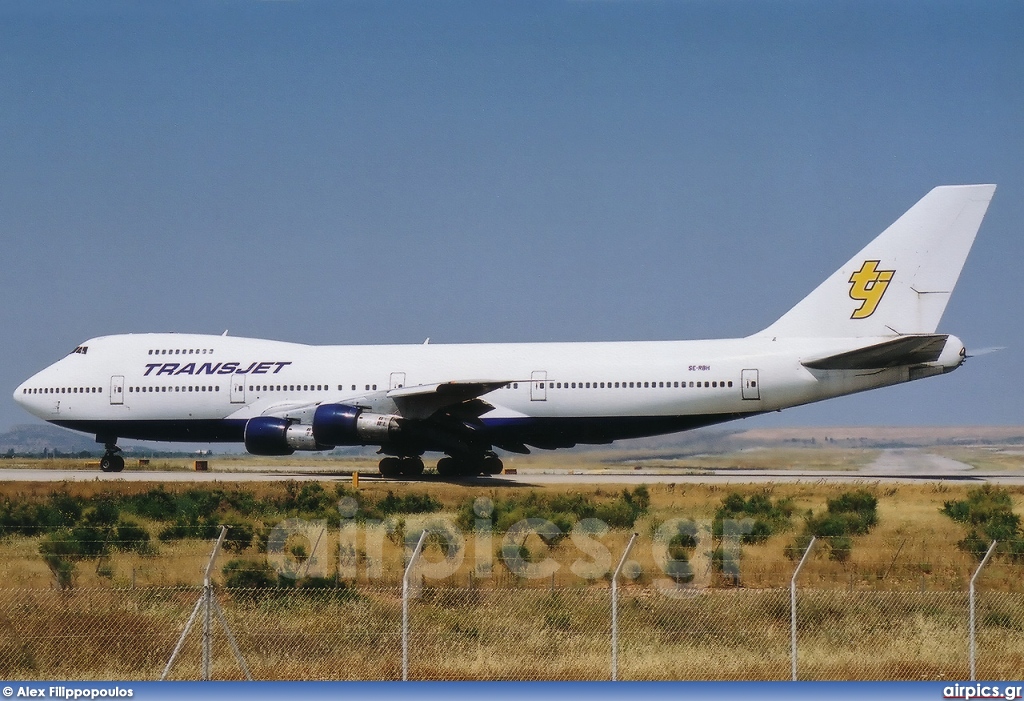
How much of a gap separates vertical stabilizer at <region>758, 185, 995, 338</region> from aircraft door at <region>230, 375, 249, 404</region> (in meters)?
15.2

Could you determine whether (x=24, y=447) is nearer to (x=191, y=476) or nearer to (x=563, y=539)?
(x=191, y=476)

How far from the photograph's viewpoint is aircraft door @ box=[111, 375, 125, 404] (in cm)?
3556

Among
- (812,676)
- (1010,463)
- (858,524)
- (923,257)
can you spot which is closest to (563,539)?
(858,524)

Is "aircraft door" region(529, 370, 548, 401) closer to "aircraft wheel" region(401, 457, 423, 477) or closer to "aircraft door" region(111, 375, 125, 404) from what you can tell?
"aircraft wheel" region(401, 457, 423, 477)

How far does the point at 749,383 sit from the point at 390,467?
31.2 ft

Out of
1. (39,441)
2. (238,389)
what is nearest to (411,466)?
(238,389)

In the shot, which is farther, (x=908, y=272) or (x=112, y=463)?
(x=112, y=463)

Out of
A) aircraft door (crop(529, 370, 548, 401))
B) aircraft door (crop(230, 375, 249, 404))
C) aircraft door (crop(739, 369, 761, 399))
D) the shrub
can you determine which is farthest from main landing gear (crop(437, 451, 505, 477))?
the shrub

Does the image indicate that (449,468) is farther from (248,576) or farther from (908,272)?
(248,576)

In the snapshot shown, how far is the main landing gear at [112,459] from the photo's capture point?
36.9 meters

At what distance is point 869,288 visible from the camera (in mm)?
31484

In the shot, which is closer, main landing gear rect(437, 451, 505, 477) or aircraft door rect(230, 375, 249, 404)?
main landing gear rect(437, 451, 505, 477)

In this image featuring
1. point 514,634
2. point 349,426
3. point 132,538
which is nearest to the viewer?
point 514,634

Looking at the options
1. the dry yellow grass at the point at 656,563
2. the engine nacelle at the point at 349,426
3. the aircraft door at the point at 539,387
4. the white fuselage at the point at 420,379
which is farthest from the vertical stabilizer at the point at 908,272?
the engine nacelle at the point at 349,426
